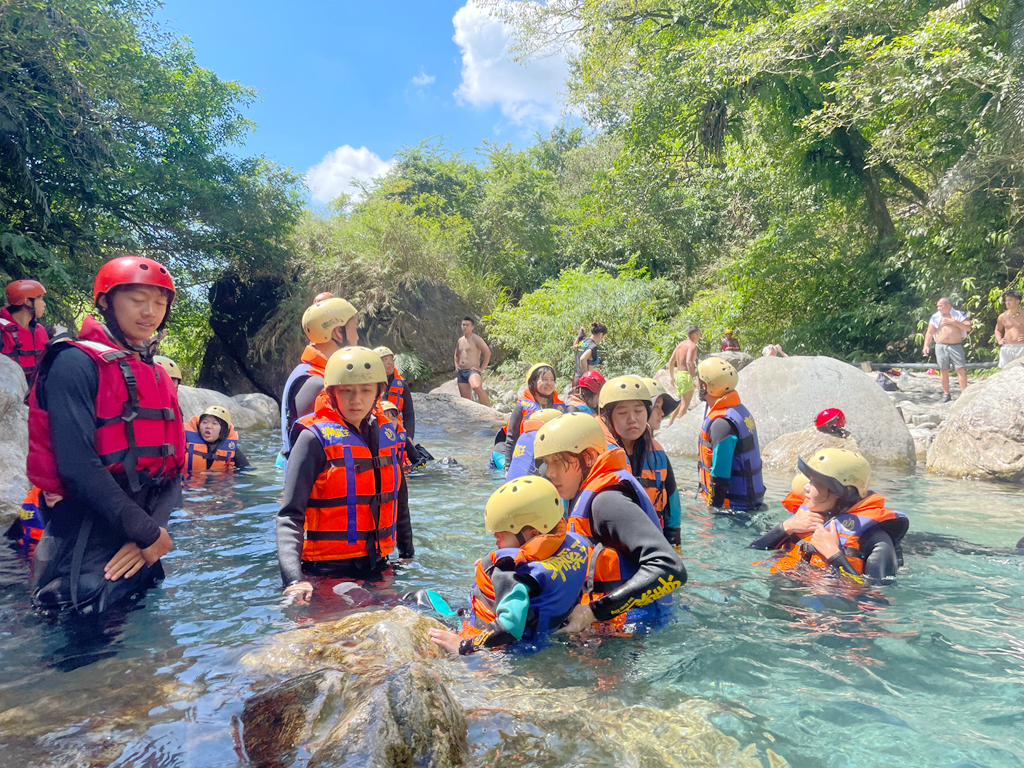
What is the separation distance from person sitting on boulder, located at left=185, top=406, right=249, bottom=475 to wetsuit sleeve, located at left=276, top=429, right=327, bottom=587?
5259mm

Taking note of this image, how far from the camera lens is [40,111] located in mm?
11227

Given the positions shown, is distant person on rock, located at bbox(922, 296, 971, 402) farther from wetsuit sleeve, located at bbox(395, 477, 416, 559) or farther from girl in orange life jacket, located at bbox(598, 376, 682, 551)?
wetsuit sleeve, located at bbox(395, 477, 416, 559)

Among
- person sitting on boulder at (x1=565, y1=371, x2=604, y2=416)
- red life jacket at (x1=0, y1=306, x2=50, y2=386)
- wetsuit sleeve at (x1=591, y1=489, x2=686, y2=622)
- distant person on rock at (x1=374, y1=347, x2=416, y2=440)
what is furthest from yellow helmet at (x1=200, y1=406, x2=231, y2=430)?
wetsuit sleeve at (x1=591, y1=489, x2=686, y2=622)

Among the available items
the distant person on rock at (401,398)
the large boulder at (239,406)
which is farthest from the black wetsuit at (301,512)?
the large boulder at (239,406)

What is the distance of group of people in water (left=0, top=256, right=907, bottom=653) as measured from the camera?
288 cm

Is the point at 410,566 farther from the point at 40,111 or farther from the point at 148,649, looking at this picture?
the point at 40,111

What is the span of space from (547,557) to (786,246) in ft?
57.1

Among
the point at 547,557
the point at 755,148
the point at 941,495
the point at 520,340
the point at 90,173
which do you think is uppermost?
the point at 755,148

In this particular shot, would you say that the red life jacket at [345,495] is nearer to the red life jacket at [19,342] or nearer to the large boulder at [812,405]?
the red life jacket at [19,342]

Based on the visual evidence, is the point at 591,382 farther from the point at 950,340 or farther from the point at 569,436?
the point at 950,340

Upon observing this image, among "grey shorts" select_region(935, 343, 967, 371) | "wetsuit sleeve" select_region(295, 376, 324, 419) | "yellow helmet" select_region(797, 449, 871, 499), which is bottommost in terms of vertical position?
"yellow helmet" select_region(797, 449, 871, 499)

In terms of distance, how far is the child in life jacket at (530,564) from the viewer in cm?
302

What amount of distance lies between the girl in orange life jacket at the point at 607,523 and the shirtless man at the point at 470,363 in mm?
11286

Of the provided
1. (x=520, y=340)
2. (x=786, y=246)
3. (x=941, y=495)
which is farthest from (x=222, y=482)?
(x=786, y=246)
